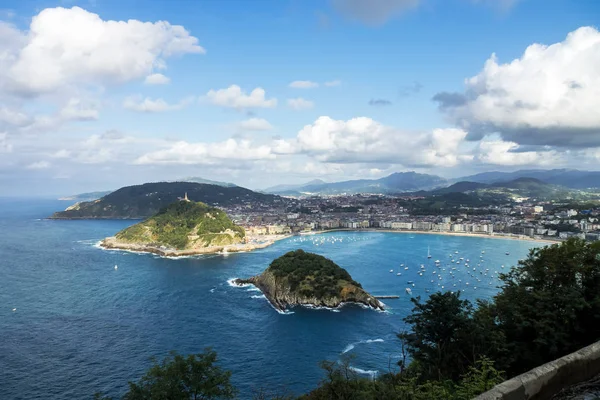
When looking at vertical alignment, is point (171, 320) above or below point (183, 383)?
below

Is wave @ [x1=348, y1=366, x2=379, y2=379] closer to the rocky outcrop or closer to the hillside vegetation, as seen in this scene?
the rocky outcrop

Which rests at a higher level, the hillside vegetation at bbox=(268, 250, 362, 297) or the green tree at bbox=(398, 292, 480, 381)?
the green tree at bbox=(398, 292, 480, 381)

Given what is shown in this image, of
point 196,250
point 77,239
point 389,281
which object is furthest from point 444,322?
point 77,239

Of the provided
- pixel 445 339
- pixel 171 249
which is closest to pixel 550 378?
pixel 445 339

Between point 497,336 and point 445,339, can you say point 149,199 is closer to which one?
point 445,339

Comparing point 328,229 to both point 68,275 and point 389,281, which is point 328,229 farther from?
point 68,275

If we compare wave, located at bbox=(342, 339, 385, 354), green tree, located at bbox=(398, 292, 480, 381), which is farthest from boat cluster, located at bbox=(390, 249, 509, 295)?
green tree, located at bbox=(398, 292, 480, 381)

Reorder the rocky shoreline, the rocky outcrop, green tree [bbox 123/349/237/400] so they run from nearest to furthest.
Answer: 1. green tree [bbox 123/349/237/400]
2. the rocky outcrop
3. the rocky shoreline
